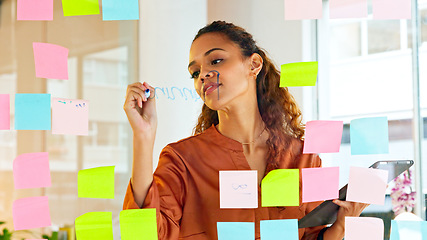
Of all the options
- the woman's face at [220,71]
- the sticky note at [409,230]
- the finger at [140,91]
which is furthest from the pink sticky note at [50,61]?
the sticky note at [409,230]

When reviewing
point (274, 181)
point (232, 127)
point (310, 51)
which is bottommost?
point (274, 181)

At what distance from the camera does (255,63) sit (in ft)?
3.42

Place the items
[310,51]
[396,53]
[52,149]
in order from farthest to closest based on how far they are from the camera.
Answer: [52,149] → [396,53] → [310,51]

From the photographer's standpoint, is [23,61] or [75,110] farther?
[23,61]

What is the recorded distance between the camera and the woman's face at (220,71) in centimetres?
102

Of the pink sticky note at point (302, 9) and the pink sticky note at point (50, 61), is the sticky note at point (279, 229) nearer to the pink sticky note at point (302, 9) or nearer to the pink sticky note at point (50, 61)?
the pink sticky note at point (302, 9)

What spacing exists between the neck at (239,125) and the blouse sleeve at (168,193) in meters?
0.12

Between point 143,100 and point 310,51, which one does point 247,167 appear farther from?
point 310,51

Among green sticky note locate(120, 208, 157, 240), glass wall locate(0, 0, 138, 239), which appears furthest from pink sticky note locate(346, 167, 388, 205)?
glass wall locate(0, 0, 138, 239)

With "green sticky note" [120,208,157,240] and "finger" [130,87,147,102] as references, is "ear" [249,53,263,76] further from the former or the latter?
"green sticky note" [120,208,157,240]

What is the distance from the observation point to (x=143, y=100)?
3.20 ft

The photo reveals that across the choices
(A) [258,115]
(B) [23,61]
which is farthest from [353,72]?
(B) [23,61]

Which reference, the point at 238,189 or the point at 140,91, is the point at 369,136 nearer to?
the point at 238,189

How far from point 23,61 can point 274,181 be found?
1782mm
